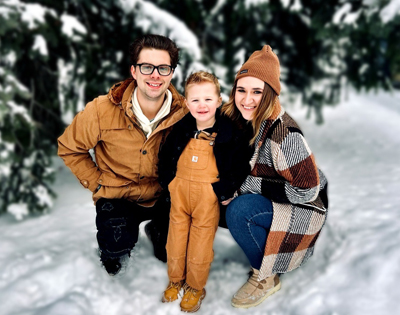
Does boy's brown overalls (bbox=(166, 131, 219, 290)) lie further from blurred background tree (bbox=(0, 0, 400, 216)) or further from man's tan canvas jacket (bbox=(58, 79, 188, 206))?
blurred background tree (bbox=(0, 0, 400, 216))

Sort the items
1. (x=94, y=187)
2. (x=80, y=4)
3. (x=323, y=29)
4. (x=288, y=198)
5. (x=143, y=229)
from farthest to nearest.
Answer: (x=323, y=29) < (x=80, y=4) < (x=143, y=229) < (x=94, y=187) < (x=288, y=198)

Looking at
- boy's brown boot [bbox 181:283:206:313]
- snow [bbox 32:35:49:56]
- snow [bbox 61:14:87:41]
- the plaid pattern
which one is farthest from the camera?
snow [bbox 61:14:87:41]

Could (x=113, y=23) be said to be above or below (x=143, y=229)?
above

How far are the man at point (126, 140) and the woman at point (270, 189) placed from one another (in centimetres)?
45

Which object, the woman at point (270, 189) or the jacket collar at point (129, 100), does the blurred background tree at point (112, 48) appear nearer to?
the jacket collar at point (129, 100)

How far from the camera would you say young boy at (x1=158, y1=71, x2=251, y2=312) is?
2061 millimetres

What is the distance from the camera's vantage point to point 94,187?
2424mm

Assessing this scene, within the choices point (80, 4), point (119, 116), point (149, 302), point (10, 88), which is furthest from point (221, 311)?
point (80, 4)

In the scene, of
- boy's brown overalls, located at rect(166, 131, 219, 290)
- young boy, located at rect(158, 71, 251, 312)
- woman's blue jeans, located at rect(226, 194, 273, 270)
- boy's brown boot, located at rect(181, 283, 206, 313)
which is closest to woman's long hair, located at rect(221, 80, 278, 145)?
young boy, located at rect(158, 71, 251, 312)

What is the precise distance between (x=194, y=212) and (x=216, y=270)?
69cm

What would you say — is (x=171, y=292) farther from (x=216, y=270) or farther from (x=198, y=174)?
(x=198, y=174)

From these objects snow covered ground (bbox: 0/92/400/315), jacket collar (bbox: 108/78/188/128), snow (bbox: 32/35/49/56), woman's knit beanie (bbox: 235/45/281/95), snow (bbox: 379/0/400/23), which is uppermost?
snow (bbox: 379/0/400/23)

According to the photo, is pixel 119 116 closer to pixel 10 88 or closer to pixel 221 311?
pixel 10 88

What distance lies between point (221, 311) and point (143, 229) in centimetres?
111
